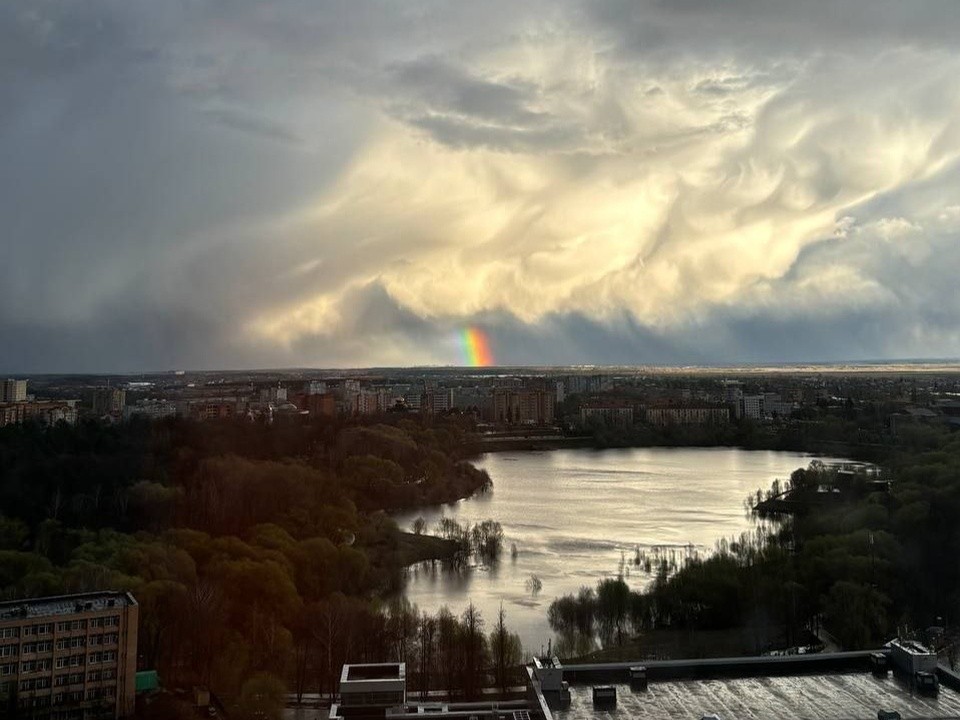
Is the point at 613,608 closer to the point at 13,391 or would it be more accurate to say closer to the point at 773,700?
the point at 773,700

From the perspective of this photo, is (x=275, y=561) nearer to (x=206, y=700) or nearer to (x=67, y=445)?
(x=206, y=700)

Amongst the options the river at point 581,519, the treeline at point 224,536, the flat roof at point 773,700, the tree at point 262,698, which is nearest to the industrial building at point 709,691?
the flat roof at point 773,700

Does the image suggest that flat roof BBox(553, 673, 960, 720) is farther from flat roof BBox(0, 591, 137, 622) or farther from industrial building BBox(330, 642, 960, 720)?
flat roof BBox(0, 591, 137, 622)

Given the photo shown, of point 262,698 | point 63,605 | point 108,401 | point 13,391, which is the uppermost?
point 13,391

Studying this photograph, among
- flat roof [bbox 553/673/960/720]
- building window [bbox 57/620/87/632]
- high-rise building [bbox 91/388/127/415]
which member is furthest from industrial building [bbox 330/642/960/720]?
high-rise building [bbox 91/388/127/415]

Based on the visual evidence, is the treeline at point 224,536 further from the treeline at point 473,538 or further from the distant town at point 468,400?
the distant town at point 468,400

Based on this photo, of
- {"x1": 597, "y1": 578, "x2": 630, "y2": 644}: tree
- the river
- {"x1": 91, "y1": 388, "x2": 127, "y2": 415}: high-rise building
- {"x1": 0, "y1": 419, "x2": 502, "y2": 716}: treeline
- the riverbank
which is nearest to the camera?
{"x1": 0, "y1": 419, "x2": 502, "y2": 716}: treeline

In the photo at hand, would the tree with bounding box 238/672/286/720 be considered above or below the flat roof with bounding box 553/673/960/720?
below

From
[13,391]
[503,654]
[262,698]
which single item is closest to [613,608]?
[503,654]

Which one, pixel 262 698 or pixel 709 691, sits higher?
pixel 709 691
